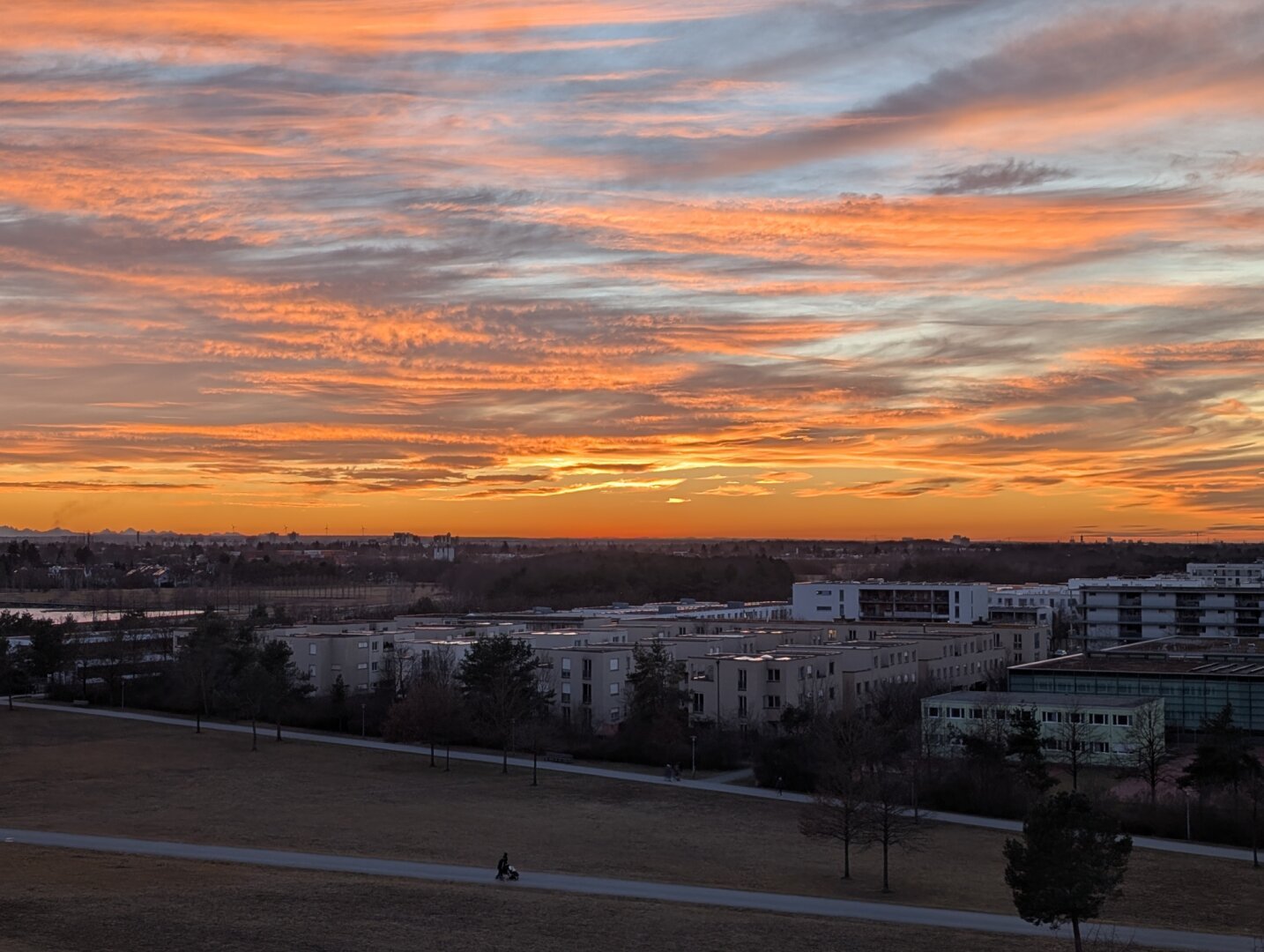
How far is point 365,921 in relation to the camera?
28609 millimetres

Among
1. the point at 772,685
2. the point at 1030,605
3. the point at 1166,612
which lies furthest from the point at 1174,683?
the point at 1030,605

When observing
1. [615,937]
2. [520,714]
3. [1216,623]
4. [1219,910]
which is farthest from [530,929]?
[1216,623]

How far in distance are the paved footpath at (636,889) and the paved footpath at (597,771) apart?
1300 centimetres

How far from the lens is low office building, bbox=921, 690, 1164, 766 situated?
59.3m

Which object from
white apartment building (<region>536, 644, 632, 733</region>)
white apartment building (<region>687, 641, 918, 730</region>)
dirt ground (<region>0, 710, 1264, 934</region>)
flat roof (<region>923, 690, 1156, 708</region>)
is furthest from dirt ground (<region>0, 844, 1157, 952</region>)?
white apartment building (<region>536, 644, 632, 733</region>)

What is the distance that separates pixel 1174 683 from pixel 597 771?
30208 millimetres

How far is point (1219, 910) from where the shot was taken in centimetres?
3378

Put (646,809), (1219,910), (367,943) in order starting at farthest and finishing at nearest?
(646,809)
(1219,910)
(367,943)

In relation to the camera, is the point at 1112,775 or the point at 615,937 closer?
the point at 615,937

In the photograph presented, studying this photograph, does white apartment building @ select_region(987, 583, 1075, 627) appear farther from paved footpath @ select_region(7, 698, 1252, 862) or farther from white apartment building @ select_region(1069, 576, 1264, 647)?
paved footpath @ select_region(7, 698, 1252, 862)

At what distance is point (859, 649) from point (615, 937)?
1985 inches

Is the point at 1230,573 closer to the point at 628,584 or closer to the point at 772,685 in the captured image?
the point at 628,584

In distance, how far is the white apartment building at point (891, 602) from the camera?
119 metres

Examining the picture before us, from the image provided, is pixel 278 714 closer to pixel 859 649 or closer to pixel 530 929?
pixel 859 649
